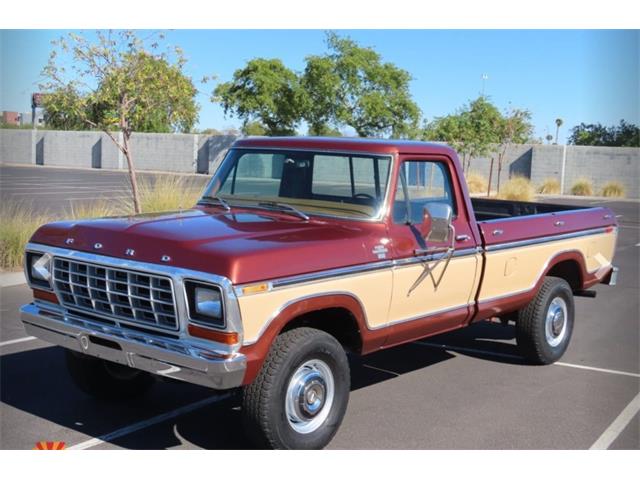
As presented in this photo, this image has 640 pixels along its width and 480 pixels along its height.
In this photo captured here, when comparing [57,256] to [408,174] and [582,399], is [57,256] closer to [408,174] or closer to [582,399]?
[408,174]

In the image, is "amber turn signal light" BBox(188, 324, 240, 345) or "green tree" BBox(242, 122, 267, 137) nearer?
"amber turn signal light" BBox(188, 324, 240, 345)

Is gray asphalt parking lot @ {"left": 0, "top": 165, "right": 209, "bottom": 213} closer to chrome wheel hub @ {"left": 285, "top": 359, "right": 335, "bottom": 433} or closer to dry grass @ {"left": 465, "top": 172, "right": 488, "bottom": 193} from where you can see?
dry grass @ {"left": 465, "top": 172, "right": 488, "bottom": 193}

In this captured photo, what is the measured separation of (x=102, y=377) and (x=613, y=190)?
112 ft

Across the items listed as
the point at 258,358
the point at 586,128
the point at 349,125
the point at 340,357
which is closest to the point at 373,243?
the point at 340,357

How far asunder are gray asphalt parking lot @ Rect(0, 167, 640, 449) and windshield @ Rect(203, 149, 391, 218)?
152 cm

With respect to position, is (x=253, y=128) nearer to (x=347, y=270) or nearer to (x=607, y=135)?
(x=607, y=135)

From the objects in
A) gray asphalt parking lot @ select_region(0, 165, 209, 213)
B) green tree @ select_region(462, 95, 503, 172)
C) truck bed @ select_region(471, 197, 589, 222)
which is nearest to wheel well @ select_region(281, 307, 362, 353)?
truck bed @ select_region(471, 197, 589, 222)

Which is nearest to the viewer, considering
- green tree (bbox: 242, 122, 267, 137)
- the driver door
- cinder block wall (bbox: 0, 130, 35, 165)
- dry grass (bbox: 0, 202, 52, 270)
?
the driver door

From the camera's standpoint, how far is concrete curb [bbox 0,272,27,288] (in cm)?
1002

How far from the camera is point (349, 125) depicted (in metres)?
36.0

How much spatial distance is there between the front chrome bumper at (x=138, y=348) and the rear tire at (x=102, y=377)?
558 mm

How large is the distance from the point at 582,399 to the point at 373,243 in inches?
92.6

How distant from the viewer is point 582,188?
36438 mm

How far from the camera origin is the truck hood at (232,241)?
14.8 feet
